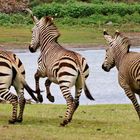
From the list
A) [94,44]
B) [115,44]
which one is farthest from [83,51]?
[115,44]

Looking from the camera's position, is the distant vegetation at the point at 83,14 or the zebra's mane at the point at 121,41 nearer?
the zebra's mane at the point at 121,41

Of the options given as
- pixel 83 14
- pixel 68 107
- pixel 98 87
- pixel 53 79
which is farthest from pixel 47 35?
pixel 83 14

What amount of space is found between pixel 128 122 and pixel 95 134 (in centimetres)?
232

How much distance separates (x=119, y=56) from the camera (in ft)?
51.4

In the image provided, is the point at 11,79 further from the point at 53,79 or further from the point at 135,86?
the point at 135,86

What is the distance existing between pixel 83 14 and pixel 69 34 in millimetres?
6147

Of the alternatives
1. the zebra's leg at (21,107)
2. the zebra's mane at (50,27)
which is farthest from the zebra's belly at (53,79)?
the zebra's mane at (50,27)

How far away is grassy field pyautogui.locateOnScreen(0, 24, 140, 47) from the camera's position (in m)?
48.1

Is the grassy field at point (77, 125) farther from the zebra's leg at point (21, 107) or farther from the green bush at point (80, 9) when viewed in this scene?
the green bush at point (80, 9)

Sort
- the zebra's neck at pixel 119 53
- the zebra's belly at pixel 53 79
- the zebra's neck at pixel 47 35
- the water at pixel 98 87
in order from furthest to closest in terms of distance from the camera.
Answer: the water at pixel 98 87, the zebra's neck at pixel 119 53, the zebra's neck at pixel 47 35, the zebra's belly at pixel 53 79

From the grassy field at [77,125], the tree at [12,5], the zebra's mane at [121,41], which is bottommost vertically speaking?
the tree at [12,5]

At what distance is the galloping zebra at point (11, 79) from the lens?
551 inches

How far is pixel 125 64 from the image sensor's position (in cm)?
1534

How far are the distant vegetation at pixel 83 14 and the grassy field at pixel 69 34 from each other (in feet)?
5.35
